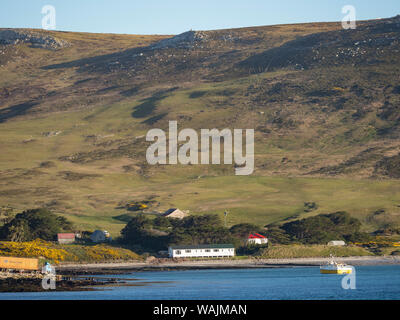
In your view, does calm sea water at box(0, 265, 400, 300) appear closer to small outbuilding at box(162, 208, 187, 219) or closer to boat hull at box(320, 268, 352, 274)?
boat hull at box(320, 268, 352, 274)

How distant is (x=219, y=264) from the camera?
11762 cm

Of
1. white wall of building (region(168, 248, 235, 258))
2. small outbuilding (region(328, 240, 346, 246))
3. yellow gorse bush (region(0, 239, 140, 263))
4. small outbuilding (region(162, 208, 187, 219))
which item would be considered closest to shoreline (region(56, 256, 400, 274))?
white wall of building (region(168, 248, 235, 258))

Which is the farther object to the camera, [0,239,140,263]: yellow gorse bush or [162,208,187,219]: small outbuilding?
[162,208,187,219]: small outbuilding

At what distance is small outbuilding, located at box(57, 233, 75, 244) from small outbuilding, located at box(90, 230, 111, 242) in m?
4.06

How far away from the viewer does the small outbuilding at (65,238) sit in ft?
412

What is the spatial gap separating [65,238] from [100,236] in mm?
6512

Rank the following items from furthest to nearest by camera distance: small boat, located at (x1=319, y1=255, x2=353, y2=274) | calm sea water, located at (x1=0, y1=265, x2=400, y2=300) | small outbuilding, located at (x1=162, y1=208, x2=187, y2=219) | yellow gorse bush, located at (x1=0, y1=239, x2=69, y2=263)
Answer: small outbuilding, located at (x1=162, y1=208, x2=187, y2=219)
yellow gorse bush, located at (x1=0, y1=239, x2=69, y2=263)
small boat, located at (x1=319, y1=255, x2=353, y2=274)
calm sea water, located at (x1=0, y1=265, x2=400, y2=300)

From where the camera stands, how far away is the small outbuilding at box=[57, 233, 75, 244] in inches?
4938

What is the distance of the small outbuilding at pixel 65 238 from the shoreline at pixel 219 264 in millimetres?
11053

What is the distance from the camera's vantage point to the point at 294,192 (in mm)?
178625

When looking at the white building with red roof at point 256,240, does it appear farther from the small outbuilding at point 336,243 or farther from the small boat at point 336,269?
the small boat at point 336,269
